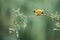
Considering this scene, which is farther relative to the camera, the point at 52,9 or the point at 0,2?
the point at 0,2

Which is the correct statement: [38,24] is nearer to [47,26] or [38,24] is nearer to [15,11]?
[47,26]

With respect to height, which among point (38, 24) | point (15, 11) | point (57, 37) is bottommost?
point (57, 37)

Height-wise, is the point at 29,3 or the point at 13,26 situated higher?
the point at 29,3

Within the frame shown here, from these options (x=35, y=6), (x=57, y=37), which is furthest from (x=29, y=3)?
(x=57, y=37)

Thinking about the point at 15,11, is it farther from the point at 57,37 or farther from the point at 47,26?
the point at 57,37

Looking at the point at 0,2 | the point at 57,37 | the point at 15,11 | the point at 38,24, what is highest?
the point at 0,2

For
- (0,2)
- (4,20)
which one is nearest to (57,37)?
(4,20)
